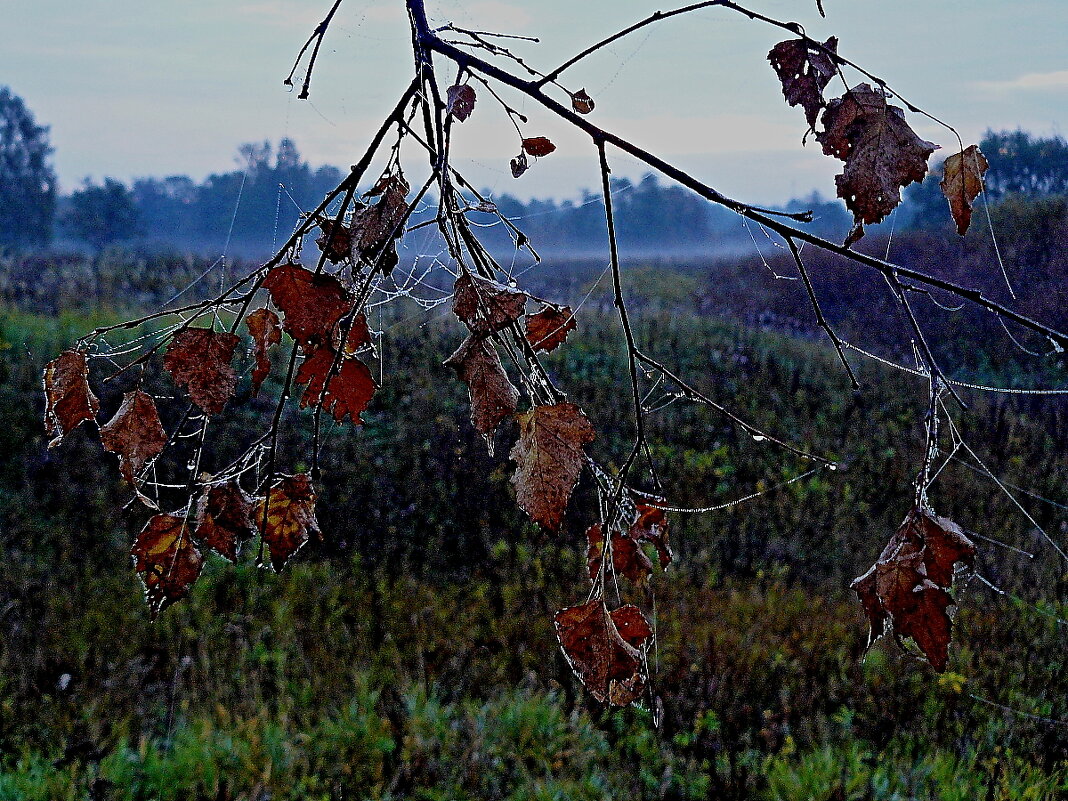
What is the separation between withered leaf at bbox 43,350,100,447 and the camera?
37.1 inches

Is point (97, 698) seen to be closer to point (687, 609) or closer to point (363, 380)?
point (687, 609)

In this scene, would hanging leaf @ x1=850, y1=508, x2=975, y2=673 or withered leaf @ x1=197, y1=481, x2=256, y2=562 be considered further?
withered leaf @ x1=197, y1=481, x2=256, y2=562

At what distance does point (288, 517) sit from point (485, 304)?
19.2 inches

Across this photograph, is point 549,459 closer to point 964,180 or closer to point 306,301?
point 306,301

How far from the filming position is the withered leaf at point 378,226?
2.93ft

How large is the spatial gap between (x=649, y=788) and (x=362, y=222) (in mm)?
3245

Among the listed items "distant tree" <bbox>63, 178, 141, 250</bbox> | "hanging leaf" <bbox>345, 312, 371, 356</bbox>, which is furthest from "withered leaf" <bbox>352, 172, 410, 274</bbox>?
"distant tree" <bbox>63, 178, 141, 250</bbox>

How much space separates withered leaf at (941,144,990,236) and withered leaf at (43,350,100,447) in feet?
3.29

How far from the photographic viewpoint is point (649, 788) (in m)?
3.47

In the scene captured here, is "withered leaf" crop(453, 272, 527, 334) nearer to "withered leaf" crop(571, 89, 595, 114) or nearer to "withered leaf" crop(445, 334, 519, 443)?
A: "withered leaf" crop(445, 334, 519, 443)

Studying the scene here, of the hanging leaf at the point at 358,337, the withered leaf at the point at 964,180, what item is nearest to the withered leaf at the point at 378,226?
the hanging leaf at the point at 358,337

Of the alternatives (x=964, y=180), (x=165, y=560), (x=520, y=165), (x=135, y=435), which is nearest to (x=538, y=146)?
(x=520, y=165)

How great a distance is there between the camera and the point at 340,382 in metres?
0.93

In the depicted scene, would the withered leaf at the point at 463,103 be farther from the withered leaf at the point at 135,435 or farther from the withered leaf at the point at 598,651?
the withered leaf at the point at 598,651
